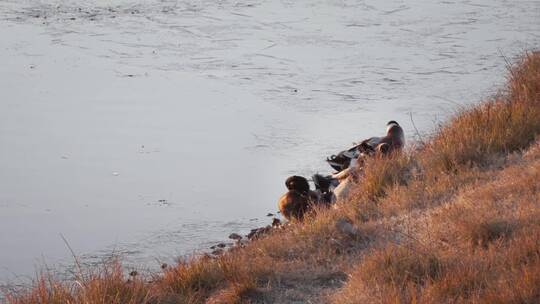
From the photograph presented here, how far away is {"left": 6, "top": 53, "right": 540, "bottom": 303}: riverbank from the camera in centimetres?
458

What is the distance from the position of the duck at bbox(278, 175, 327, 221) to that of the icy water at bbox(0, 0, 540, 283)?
36 cm

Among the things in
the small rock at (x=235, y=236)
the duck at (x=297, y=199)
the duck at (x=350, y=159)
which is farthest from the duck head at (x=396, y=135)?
the small rock at (x=235, y=236)

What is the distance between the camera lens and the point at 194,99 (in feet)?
35.9

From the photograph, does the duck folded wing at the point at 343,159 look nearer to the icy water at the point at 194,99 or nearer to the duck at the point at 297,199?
the icy water at the point at 194,99

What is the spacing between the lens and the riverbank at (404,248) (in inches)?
180

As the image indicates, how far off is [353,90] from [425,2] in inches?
228

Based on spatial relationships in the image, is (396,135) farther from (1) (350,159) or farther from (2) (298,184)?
(2) (298,184)

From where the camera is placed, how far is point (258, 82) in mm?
11578

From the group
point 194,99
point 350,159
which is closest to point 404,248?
point 350,159

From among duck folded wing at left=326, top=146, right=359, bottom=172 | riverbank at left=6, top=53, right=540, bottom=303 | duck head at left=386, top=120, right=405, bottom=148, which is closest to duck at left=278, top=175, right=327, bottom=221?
riverbank at left=6, top=53, right=540, bottom=303

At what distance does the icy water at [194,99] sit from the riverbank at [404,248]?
1.49m

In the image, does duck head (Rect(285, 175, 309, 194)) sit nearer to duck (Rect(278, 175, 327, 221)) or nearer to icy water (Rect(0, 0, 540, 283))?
duck (Rect(278, 175, 327, 221))

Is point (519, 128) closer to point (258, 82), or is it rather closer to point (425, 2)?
point (258, 82)

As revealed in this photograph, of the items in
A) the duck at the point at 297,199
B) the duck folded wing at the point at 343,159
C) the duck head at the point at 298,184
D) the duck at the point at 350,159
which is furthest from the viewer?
the duck folded wing at the point at 343,159
